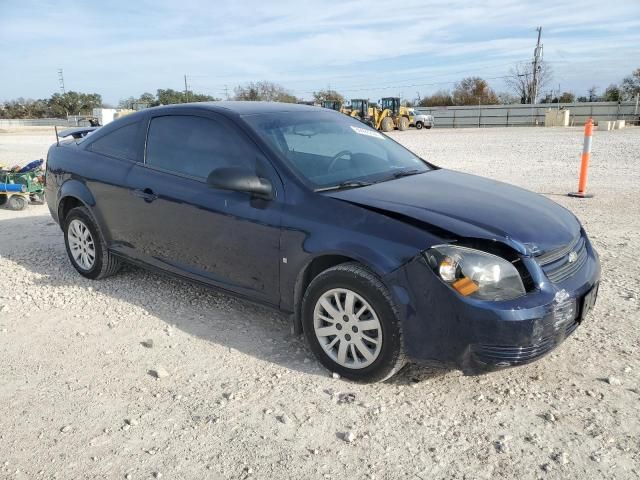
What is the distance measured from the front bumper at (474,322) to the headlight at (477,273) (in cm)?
4

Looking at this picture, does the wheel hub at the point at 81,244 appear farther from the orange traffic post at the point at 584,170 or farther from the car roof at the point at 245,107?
the orange traffic post at the point at 584,170

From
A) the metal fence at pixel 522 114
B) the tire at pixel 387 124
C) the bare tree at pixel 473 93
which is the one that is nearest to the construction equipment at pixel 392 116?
the tire at pixel 387 124

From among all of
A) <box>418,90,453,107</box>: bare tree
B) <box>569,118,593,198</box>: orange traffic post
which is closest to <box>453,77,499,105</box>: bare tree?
<box>418,90,453,107</box>: bare tree

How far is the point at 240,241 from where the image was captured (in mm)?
3725

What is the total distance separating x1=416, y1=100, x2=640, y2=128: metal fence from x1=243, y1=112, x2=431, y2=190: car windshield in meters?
43.6

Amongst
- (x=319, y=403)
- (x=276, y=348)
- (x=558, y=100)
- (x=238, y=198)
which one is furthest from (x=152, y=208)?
(x=558, y=100)

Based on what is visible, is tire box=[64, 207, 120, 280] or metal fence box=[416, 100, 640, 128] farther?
metal fence box=[416, 100, 640, 128]

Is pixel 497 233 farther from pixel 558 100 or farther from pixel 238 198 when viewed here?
pixel 558 100

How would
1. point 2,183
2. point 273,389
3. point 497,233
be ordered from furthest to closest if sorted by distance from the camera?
point 2,183
point 273,389
point 497,233

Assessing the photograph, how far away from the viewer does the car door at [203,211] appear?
364 cm

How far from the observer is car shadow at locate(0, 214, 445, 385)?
366 cm

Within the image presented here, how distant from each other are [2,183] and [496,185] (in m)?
7.96

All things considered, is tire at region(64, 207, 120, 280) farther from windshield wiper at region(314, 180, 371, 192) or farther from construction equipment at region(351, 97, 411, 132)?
construction equipment at region(351, 97, 411, 132)

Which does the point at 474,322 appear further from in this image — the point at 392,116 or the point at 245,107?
the point at 392,116
